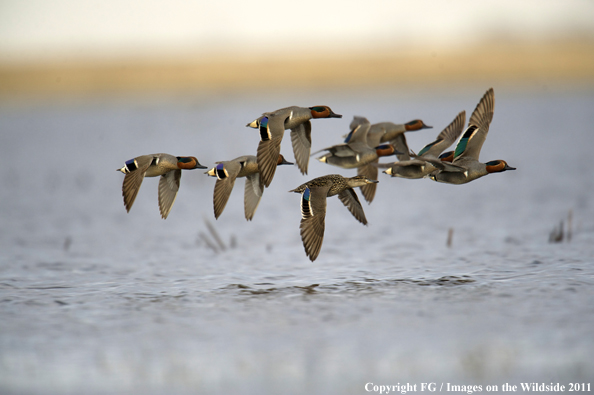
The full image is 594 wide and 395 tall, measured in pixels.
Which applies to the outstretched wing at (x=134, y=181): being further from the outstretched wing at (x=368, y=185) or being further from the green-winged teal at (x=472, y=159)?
the green-winged teal at (x=472, y=159)

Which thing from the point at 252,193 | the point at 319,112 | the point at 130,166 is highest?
the point at 319,112

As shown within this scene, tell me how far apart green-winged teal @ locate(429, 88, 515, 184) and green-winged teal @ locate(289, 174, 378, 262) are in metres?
0.83

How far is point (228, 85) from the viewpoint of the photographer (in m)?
57.7

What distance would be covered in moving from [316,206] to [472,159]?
1792mm

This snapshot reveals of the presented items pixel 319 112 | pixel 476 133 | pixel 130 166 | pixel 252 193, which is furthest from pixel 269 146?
pixel 476 133

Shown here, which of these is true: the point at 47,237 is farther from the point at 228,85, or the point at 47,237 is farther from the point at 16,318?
the point at 228,85

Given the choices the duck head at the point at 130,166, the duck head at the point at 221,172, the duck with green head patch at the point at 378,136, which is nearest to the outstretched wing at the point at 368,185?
the duck with green head patch at the point at 378,136

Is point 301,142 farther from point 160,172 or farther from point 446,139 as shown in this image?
point 446,139

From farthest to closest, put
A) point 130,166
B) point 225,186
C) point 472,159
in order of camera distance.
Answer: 1. point 472,159
2. point 225,186
3. point 130,166

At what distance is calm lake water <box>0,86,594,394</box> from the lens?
615 cm

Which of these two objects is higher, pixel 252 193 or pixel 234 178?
pixel 234 178

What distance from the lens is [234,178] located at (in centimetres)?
714

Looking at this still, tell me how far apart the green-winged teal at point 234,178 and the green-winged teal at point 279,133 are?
0.22m

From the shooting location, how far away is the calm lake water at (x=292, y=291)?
6.15m
